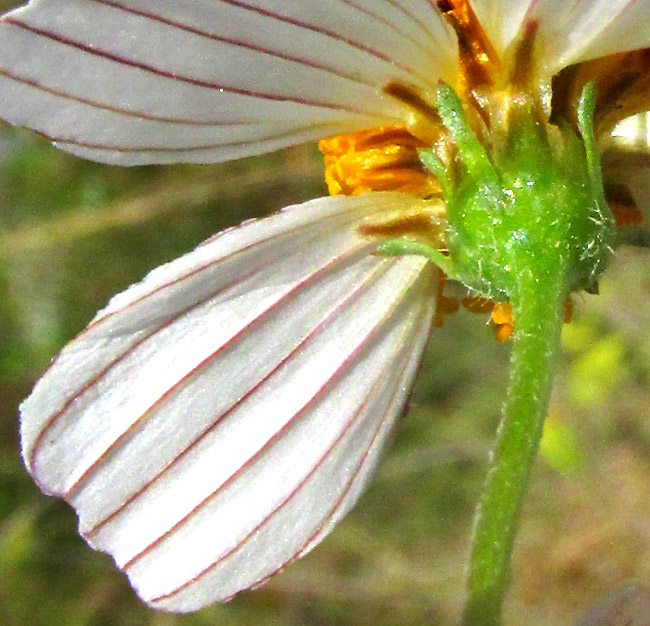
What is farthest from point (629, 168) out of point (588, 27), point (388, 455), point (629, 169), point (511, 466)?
point (388, 455)

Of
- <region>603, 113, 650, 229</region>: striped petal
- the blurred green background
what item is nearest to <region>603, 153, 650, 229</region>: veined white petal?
<region>603, 113, 650, 229</region>: striped petal

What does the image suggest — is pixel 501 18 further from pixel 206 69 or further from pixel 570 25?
pixel 206 69

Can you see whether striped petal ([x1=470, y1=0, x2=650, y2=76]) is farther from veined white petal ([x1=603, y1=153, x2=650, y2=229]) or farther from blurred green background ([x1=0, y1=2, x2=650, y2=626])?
blurred green background ([x1=0, y1=2, x2=650, y2=626])

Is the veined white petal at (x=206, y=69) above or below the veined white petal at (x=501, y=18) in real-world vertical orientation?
below

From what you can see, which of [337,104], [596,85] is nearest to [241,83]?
[337,104]

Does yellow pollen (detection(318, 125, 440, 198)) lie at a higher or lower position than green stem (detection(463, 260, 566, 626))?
higher

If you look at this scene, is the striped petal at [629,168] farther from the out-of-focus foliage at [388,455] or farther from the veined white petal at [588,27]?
the out-of-focus foliage at [388,455]

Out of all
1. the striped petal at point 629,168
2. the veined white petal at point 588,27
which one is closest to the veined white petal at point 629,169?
the striped petal at point 629,168

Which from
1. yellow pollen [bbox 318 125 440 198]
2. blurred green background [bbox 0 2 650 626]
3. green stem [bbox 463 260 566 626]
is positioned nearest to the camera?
green stem [bbox 463 260 566 626]
